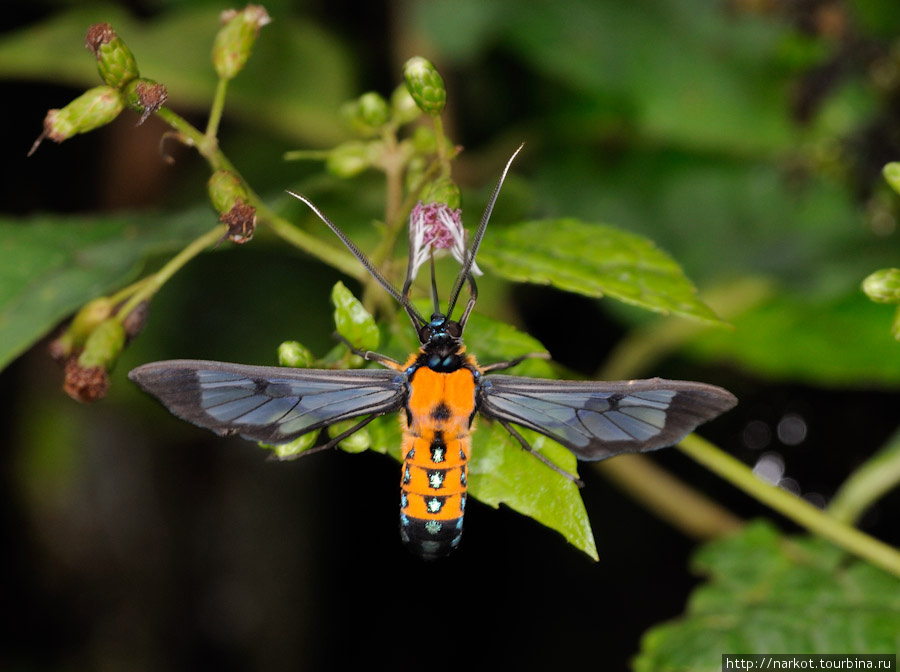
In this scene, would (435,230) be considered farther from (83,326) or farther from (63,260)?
(63,260)

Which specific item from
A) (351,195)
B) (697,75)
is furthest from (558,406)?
(697,75)

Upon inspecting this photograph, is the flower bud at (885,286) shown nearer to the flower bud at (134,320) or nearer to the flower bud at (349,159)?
the flower bud at (349,159)

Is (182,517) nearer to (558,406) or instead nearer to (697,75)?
(558,406)

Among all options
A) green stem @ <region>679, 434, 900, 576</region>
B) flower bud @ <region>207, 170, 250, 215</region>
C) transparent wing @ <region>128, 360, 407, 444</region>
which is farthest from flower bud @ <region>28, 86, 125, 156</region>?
green stem @ <region>679, 434, 900, 576</region>

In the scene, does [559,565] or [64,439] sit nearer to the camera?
[559,565]

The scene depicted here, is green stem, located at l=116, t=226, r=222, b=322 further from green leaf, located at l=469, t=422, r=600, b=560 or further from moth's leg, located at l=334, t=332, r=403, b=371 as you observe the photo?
green leaf, located at l=469, t=422, r=600, b=560

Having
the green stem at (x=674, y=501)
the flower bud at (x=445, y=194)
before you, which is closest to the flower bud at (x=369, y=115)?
the flower bud at (x=445, y=194)
